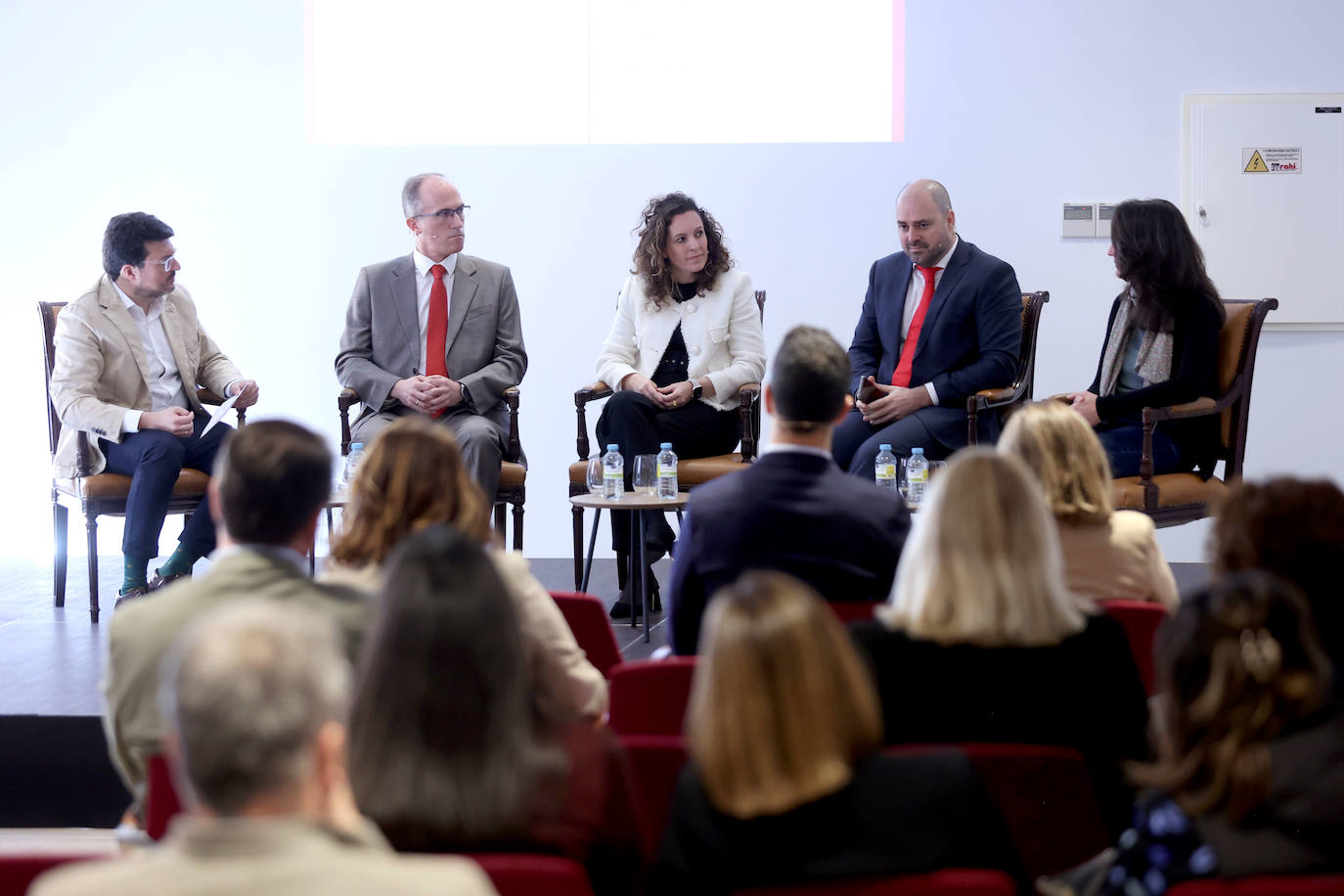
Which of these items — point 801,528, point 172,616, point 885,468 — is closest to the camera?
point 172,616

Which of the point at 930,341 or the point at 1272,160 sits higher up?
the point at 1272,160

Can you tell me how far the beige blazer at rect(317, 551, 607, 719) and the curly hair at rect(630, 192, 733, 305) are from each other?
9.41 ft

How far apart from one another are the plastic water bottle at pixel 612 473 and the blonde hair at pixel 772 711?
2.75 metres

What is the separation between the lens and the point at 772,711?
4.04 ft

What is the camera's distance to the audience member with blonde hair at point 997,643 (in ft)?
5.60

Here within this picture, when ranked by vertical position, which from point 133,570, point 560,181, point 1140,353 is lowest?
point 133,570

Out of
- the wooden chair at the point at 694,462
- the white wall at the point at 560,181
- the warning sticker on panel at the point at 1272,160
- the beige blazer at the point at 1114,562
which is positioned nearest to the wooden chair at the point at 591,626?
the beige blazer at the point at 1114,562

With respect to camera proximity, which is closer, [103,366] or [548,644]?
[548,644]

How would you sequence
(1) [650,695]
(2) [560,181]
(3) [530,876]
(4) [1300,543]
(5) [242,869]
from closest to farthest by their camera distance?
(5) [242,869]
(3) [530,876]
(4) [1300,543]
(1) [650,695]
(2) [560,181]

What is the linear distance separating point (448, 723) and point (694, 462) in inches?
125

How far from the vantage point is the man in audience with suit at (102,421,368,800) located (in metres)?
1.73

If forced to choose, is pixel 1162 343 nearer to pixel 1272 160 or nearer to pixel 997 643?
pixel 1272 160

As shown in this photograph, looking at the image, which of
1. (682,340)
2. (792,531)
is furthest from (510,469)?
(792,531)

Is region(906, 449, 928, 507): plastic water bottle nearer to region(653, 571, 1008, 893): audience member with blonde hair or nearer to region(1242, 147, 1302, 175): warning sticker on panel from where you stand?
region(1242, 147, 1302, 175): warning sticker on panel
